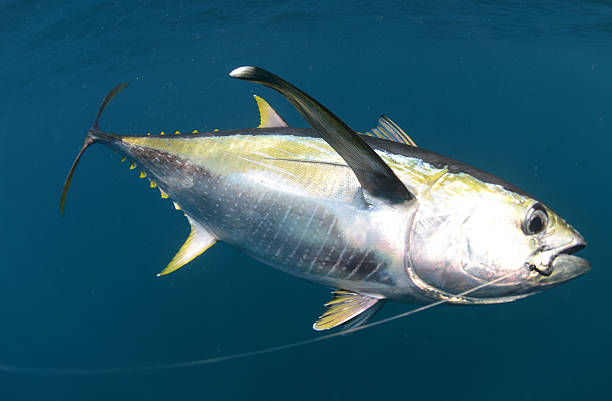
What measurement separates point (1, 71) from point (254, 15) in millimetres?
8918

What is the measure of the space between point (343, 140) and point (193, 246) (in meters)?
1.10

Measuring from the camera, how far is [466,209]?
117cm

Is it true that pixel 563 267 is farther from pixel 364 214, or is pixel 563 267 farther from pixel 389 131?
pixel 389 131

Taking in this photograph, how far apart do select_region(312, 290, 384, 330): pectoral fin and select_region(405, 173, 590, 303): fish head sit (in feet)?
0.85

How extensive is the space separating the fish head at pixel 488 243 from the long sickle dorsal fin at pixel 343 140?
142 millimetres

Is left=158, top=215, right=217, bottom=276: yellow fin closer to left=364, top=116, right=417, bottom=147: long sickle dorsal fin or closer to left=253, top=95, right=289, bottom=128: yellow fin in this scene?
left=253, top=95, right=289, bottom=128: yellow fin

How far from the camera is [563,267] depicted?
3.78ft

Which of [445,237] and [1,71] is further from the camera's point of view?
[1,71]

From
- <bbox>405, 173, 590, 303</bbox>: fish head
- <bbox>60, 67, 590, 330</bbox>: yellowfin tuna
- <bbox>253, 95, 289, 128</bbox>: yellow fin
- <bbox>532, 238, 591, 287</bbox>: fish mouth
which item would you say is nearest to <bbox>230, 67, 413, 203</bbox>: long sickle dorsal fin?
<bbox>60, 67, 590, 330</bbox>: yellowfin tuna

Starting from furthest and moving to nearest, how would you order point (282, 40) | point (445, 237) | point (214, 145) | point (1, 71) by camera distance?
point (282, 40) < point (1, 71) < point (214, 145) < point (445, 237)

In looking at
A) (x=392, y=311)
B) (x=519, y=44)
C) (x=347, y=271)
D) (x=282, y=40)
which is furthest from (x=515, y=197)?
(x=519, y=44)

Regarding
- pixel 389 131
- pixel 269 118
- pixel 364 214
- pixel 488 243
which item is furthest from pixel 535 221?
pixel 269 118

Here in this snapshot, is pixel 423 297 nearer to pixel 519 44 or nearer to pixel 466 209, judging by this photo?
pixel 466 209

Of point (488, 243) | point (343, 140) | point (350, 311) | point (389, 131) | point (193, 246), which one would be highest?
point (389, 131)
